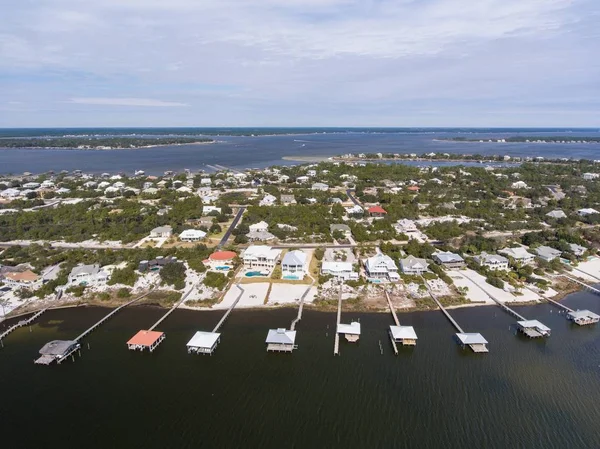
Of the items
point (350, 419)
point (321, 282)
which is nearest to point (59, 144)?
point (321, 282)

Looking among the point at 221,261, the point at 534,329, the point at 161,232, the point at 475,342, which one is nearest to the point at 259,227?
the point at 221,261

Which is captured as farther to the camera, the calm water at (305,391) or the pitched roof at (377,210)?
the pitched roof at (377,210)

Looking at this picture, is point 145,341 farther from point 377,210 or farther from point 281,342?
point 377,210

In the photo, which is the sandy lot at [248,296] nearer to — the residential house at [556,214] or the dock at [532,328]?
the dock at [532,328]

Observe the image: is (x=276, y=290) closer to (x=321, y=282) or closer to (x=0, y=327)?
(x=321, y=282)

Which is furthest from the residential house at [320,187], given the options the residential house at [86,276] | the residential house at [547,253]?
the residential house at [86,276]

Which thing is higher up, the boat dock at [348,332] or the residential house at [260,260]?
the residential house at [260,260]
